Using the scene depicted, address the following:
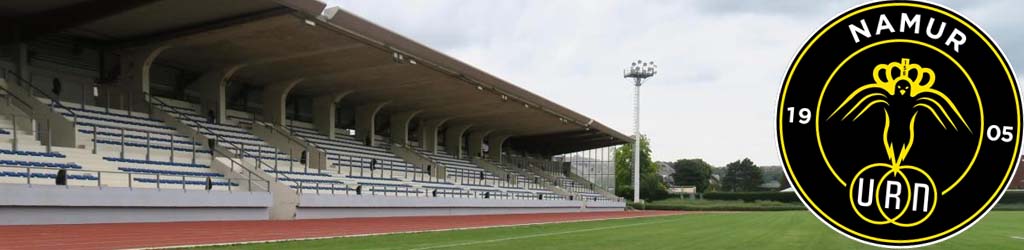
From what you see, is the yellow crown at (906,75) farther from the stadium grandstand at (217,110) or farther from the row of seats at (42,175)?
the row of seats at (42,175)

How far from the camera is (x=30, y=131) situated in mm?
25016

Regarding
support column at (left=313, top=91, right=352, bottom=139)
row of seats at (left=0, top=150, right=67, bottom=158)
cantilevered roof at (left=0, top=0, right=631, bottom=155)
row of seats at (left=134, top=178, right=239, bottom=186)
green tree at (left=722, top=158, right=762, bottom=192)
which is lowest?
green tree at (left=722, top=158, right=762, bottom=192)

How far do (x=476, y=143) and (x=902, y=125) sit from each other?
63.4m

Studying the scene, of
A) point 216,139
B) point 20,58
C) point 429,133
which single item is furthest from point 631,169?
point 20,58

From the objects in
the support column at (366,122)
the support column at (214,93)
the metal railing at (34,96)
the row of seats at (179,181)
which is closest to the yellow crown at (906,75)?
the row of seats at (179,181)

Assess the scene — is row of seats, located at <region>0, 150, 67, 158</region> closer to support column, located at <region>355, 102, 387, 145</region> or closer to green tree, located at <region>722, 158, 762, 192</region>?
support column, located at <region>355, 102, 387, 145</region>

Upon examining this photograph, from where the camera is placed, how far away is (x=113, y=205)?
71.1ft

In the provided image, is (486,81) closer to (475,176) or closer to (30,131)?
(475,176)

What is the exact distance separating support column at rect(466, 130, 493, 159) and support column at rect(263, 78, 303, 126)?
25.7m

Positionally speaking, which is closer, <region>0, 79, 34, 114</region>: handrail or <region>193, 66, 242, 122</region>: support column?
<region>0, 79, 34, 114</region>: handrail

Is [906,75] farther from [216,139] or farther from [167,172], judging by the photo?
[216,139]

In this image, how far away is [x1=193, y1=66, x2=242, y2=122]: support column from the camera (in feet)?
117

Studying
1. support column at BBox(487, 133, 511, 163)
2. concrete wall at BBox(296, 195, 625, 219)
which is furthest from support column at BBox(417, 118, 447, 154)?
support column at BBox(487, 133, 511, 163)

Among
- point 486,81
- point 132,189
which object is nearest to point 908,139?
point 132,189
